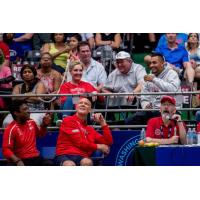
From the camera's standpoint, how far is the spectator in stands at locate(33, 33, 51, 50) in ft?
60.6

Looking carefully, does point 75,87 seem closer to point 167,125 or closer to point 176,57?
point 167,125

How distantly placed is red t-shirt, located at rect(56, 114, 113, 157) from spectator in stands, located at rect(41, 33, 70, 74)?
2515 mm

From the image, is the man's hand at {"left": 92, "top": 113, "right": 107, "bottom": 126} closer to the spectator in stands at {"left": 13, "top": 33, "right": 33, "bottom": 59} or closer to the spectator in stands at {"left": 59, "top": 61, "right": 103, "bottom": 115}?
the spectator in stands at {"left": 59, "top": 61, "right": 103, "bottom": 115}

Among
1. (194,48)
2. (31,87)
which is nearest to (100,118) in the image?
(31,87)

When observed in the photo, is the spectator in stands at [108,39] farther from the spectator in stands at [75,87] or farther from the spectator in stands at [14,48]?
the spectator in stands at [75,87]

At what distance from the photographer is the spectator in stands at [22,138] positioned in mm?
15367

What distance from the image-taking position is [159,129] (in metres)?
15.3

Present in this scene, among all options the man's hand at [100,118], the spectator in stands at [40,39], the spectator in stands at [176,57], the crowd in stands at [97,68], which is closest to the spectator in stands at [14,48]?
the crowd in stands at [97,68]

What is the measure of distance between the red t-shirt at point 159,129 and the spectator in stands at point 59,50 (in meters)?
2.91

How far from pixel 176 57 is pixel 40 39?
2.53 metres

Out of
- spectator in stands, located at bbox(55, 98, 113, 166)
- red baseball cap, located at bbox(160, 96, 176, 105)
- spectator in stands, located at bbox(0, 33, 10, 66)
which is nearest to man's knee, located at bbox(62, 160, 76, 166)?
spectator in stands, located at bbox(55, 98, 113, 166)

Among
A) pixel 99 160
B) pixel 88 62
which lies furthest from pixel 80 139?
pixel 88 62

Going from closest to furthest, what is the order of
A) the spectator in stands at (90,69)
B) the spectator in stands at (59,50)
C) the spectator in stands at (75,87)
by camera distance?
1. the spectator in stands at (75,87)
2. the spectator in stands at (90,69)
3. the spectator in stands at (59,50)

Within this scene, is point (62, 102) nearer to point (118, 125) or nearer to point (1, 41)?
point (118, 125)
